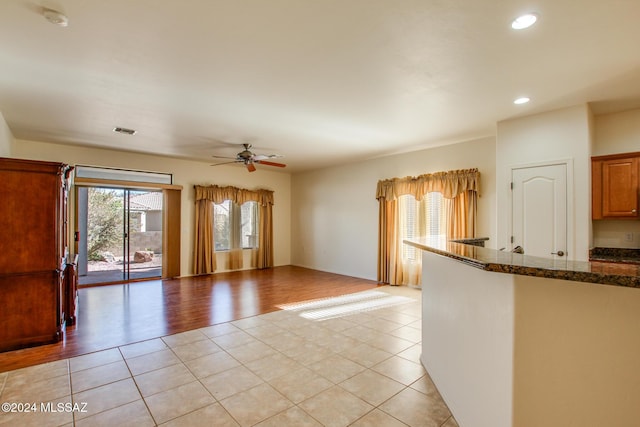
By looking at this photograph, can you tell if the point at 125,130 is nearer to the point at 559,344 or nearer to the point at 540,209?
the point at 559,344

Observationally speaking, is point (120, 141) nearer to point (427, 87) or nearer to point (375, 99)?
point (375, 99)

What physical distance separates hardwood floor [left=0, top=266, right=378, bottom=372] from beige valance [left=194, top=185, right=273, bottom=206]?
1.95 m

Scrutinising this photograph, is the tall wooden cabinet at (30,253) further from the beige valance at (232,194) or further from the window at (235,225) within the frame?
the window at (235,225)

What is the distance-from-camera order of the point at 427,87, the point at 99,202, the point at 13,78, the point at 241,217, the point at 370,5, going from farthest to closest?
the point at 241,217 < the point at 99,202 < the point at 427,87 < the point at 13,78 < the point at 370,5

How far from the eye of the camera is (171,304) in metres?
5.01

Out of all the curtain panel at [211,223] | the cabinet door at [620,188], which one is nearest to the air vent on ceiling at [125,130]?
the curtain panel at [211,223]

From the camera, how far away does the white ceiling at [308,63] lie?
6.76 feet

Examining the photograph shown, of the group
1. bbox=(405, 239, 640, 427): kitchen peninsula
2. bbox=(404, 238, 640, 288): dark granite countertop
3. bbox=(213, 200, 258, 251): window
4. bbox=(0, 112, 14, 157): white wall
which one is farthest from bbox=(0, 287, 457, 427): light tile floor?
bbox=(213, 200, 258, 251): window

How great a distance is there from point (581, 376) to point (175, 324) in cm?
418

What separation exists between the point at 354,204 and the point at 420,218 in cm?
185

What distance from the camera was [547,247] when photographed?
3.83m

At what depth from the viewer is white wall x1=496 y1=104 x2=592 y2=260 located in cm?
361

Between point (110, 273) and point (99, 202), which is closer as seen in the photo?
point (99, 202)

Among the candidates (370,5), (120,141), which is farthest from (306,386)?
(120,141)
